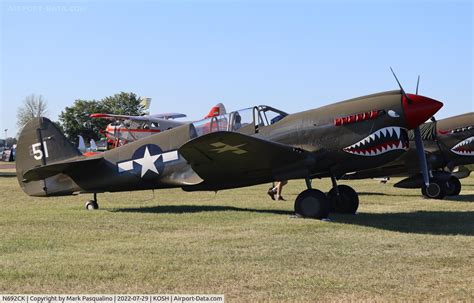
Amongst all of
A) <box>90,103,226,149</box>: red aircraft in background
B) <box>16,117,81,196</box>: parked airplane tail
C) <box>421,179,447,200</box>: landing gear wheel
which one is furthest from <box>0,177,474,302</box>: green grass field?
<box>90,103,226,149</box>: red aircraft in background

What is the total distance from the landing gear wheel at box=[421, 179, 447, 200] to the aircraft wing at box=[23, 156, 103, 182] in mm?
8480

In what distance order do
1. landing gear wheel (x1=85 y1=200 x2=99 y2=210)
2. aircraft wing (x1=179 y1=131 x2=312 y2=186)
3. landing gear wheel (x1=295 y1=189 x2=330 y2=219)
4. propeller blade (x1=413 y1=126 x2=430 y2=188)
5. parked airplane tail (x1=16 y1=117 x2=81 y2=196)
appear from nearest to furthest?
aircraft wing (x1=179 y1=131 x2=312 y2=186), landing gear wheel (x1=295 y1=189 x2=330 y2=219), propeller blade (x1=413 y1=126 x2=430 y2=188), landing gear wheel (x1=85 y1=200 x2=99 y2=210), parked airplane tail (x1=16 y1=117 x2=81 y2=196)

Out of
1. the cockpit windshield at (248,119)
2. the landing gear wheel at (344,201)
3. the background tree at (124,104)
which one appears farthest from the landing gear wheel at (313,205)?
the background tree at (124,104)

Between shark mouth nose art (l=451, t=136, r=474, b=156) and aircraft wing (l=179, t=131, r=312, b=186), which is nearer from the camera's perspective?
aircraft wing (l=179, t=131, r=312, b=186)

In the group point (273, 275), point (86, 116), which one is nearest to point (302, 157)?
point (273, 275)

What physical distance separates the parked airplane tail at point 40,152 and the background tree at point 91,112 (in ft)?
232

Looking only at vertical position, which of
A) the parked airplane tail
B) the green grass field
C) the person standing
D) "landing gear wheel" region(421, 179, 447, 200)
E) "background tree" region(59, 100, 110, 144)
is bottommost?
the green grass field

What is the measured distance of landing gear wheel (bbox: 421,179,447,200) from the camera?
14.7m

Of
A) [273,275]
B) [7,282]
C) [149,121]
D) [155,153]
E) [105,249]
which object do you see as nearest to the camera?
[7,282]

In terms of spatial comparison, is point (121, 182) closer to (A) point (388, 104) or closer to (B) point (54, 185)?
(B) point (54, 185)

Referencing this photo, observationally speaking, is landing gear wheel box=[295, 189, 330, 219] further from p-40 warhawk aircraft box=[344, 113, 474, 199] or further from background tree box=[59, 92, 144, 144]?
background tree box=[59, 92, 144, 144]

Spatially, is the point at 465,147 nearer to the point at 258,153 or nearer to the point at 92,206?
the point at 258,153

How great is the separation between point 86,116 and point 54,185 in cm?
7785

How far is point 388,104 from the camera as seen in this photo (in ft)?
30.6
